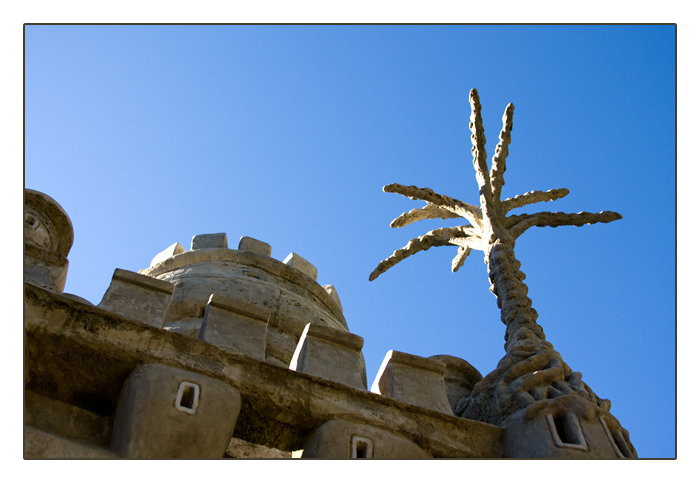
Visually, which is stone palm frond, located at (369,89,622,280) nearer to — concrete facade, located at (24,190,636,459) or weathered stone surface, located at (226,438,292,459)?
concrete facade, located at (24,190,636,459)

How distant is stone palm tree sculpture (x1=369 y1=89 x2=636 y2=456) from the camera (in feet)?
20.0

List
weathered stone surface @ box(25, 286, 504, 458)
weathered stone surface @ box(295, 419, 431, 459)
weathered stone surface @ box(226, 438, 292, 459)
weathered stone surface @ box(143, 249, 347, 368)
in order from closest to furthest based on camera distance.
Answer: weathered stone surface @ box(25, 286, 504, 458) → weathered stone surface @ box(295, 419, 431, 459) → weathered stone surface @ box(226, 438, 292, 459) → weathered stone surface @ box(143, 249, 347, 368)

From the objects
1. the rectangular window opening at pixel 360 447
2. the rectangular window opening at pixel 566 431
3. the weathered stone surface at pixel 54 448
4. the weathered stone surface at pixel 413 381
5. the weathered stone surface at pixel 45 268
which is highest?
the weathered stone surface at pixel 45 268

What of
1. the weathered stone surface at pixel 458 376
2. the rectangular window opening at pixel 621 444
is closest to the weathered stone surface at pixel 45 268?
the weathered stone surface at pixel 458 376

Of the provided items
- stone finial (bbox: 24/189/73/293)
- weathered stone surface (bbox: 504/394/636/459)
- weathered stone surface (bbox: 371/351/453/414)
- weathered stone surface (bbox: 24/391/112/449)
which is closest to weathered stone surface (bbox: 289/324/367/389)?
weathered stone surface (bbox: 371/351/453/414)

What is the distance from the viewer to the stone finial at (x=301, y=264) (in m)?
12.6

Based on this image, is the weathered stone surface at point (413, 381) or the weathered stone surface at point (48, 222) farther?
the weathered stone surface at point (48, 222)

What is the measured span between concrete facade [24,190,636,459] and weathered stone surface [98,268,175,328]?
0.01 meters

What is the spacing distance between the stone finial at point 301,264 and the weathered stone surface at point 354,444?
23.3 feet

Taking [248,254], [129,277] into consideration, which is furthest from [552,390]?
[248,254]

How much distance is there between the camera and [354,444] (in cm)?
530

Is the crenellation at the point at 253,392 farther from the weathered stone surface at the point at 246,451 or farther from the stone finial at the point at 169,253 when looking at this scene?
the stone finial at the point at 169,253

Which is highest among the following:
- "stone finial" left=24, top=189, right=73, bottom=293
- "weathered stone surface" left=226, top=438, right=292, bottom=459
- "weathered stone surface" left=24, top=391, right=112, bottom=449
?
"stone finial" left=24, top=189, right=73, bottom=293

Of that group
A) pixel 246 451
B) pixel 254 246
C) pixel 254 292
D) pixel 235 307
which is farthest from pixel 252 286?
pixel 235 307
